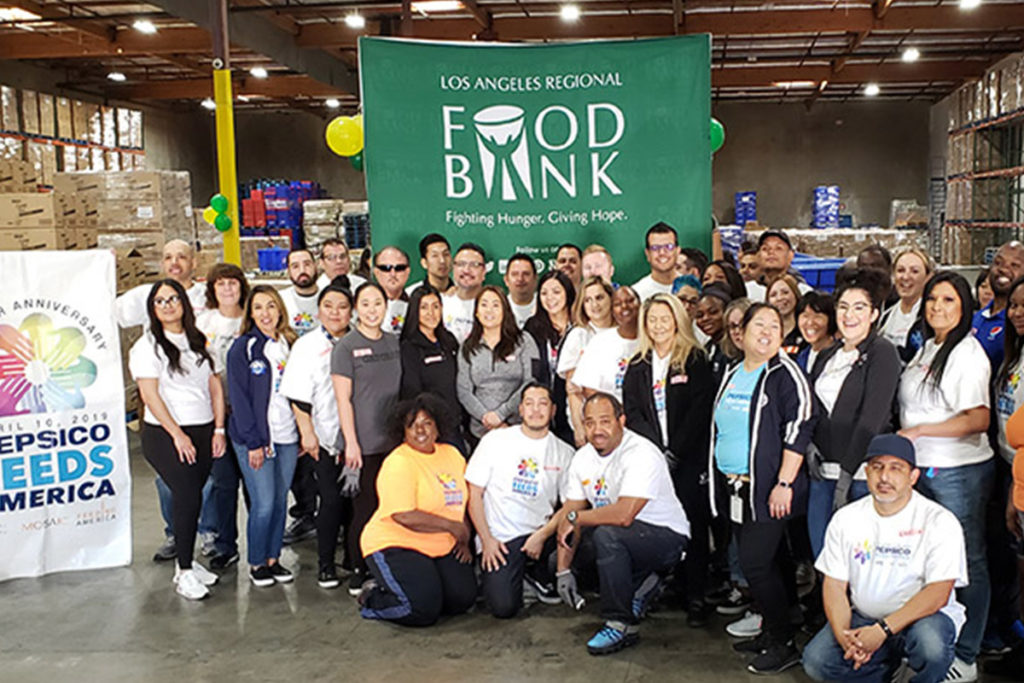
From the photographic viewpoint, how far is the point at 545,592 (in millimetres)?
4684

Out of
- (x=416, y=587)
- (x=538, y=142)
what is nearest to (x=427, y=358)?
(x=416, y=587)

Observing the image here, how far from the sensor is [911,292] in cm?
445

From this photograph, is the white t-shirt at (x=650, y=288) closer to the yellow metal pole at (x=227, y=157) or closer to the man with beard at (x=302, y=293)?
the man with beard at (x=302, y=293)

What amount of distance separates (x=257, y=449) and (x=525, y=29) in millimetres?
11976

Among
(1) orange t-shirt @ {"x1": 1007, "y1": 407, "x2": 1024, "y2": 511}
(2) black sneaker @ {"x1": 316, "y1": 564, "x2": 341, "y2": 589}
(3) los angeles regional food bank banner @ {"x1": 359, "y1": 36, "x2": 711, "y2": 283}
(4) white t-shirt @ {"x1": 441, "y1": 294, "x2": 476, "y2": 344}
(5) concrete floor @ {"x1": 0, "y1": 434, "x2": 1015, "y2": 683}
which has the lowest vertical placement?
(5) concrete floor @ {"x1": 0, "y1": 434, "x2": 1015, "y2": 683}

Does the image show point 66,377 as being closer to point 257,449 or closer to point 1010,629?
point 257,449

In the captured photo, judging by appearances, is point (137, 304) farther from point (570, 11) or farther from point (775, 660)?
point (570, 11)

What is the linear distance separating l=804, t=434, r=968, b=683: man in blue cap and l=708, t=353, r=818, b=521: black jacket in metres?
0.31

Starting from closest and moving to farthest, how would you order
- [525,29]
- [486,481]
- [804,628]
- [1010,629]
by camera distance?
[1010,629]
[804,628]
[486,481]
[525,29]

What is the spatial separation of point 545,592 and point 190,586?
5.86ft

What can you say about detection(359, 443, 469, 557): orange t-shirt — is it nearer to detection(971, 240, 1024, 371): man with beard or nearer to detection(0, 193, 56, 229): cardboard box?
detection(971, 240, 1024, 371): man with beard

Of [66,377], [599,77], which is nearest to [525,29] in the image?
[599,77]

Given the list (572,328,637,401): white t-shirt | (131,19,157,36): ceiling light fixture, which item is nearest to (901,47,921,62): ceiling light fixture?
(131,19,157,36): ceiling light fixture

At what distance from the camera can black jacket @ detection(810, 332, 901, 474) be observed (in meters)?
3.68
